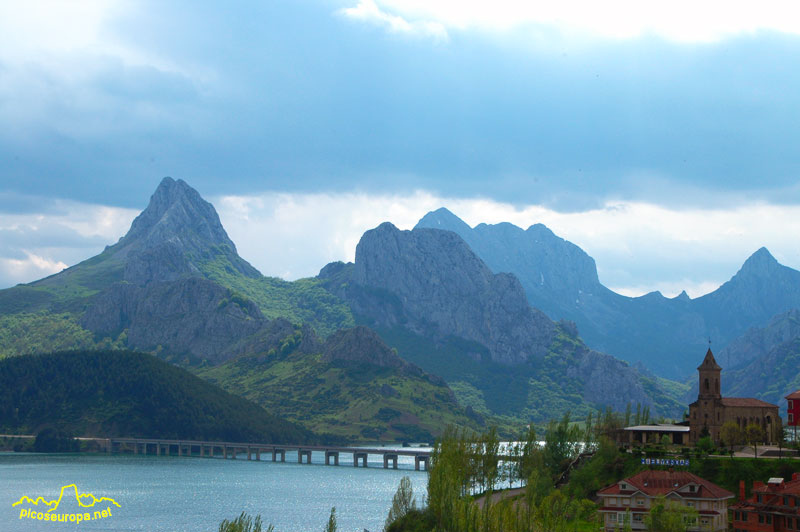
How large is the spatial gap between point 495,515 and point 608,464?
5239cm

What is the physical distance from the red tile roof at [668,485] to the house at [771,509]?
353cm

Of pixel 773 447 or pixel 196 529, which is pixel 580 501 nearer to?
pixel 773 447

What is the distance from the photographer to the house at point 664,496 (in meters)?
133

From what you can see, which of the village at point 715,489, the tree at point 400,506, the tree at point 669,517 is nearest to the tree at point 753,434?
the village at point 715,489

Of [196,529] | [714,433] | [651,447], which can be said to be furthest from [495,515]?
[196,529]

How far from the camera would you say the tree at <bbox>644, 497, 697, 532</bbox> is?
122500 millimetres

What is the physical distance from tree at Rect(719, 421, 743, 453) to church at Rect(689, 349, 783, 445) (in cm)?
406

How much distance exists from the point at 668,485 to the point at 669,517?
51.7ft

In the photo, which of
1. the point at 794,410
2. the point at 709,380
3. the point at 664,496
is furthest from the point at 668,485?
the point at 794,410

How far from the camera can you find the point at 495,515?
120875mm

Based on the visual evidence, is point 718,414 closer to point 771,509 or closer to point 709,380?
point 709,380

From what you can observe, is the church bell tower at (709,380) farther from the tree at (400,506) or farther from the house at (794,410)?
the tree at (400,506)

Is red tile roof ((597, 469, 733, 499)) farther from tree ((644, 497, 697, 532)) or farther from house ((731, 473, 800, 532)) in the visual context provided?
tree ((644, 497, 697, 532))

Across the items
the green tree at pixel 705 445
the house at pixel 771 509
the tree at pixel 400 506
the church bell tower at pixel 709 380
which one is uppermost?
the church bell tower at pixel 709 380
